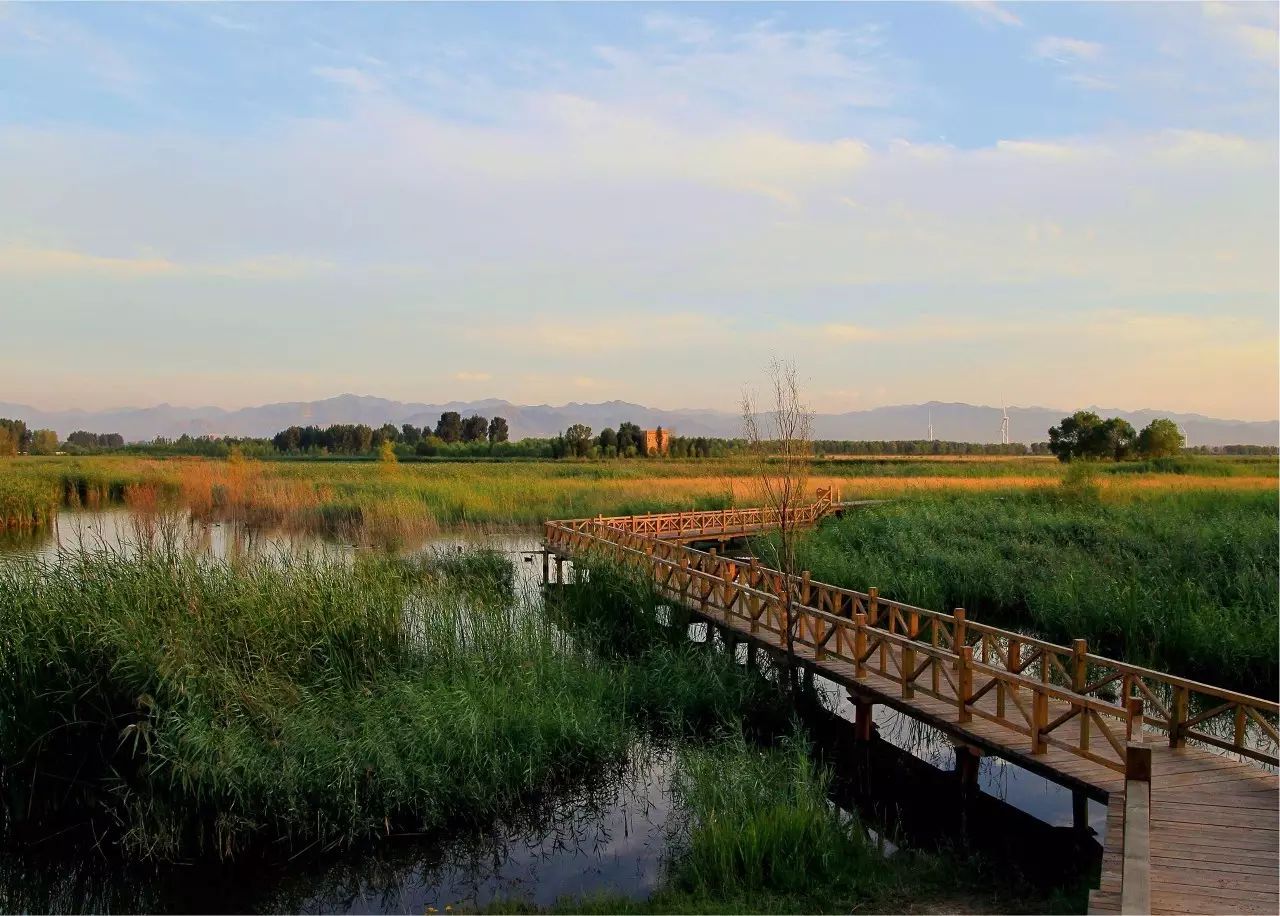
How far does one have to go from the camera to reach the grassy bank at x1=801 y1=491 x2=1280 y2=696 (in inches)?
570

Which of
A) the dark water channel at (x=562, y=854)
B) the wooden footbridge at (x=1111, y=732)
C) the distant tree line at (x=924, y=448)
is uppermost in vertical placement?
the distant tree line at (x=924, y=448)

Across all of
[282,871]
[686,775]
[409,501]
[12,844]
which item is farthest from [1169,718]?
[409,501]

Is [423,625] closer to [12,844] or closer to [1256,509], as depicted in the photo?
[12,844]

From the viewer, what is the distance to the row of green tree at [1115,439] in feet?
215

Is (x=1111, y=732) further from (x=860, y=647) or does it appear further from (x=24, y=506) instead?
(x=24, y=506)

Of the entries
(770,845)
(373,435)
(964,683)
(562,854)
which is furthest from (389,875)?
(373,435)

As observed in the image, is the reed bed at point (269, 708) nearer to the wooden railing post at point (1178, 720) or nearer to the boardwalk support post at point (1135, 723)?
the boardwalk support post at point (1135, 723)

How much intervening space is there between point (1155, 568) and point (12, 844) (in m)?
19.4

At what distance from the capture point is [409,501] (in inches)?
1303

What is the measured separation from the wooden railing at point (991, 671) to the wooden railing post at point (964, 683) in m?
0.01

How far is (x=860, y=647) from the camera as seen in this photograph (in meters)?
11.3

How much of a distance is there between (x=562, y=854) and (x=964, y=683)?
438 cm

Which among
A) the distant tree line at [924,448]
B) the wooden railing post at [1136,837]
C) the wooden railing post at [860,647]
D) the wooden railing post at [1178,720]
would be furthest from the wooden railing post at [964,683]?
the distant tree line at [924,448]

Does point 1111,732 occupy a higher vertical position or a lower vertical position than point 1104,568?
higher
